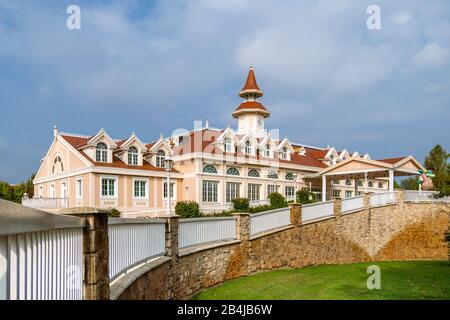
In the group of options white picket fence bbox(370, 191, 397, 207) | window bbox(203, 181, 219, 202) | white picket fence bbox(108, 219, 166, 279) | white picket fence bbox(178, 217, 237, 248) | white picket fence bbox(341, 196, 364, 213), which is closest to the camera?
white picket fence bbox(108, 219, 166, 279)

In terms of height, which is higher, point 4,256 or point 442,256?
point 4,256

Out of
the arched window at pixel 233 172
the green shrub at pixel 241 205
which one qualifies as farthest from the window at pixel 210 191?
the green shrub at pixel 241 205

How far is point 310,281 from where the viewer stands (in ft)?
42.9

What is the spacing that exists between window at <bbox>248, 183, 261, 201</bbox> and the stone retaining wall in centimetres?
1239

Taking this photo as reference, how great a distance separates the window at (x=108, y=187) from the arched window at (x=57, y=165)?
6.02 m

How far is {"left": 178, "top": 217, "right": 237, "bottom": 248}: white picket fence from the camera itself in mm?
11227

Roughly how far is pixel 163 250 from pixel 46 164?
30.7 meters

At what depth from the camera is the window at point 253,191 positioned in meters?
37.0

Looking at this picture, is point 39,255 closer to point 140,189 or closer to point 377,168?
point 140,189

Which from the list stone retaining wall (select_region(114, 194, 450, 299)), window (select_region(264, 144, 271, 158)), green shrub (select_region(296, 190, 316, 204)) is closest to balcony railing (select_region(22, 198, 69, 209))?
window (select_region(264, 144, 271, 158))

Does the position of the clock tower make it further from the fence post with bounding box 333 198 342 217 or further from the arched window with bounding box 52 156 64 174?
the fence post with bounding box 333 198 342 217

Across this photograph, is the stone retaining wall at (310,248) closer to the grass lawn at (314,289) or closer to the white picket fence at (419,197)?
the white picket fence at (419,197)
